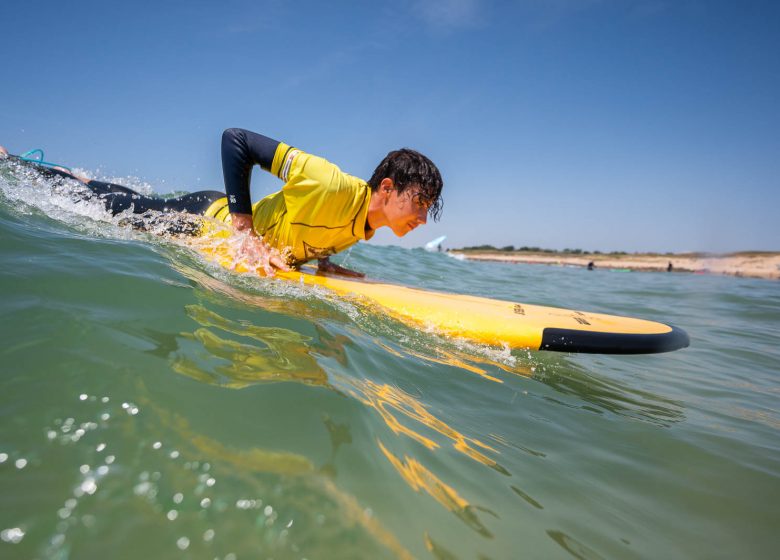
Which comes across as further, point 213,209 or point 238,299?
point 213,209

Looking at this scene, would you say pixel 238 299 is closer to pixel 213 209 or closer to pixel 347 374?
pixel 347 374

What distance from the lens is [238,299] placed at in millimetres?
2365

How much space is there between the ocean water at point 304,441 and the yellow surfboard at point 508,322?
269mm

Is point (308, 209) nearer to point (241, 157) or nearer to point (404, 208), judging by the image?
point (241, 157)

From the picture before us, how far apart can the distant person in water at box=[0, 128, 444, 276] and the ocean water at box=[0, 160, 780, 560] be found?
0.72 metres

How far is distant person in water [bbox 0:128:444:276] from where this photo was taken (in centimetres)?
299

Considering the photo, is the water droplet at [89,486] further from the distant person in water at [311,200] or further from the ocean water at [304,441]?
the distant person in water at [311,200]

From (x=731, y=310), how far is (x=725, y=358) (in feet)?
13.1

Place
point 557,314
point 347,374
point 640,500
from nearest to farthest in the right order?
point 640,500 → point 347,374 → point 557,314

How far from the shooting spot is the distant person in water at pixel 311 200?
9.81 ft

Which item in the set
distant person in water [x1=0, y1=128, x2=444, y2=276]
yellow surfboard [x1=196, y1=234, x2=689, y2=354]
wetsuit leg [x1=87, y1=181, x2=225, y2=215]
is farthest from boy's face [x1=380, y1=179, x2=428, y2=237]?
wetsuit leg [x1=87, y1=181, x2=225, y2=215]

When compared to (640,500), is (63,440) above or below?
above

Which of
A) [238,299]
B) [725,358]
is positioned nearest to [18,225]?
[238,299]

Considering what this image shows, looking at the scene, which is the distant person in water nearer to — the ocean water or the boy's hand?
the boy's hand
